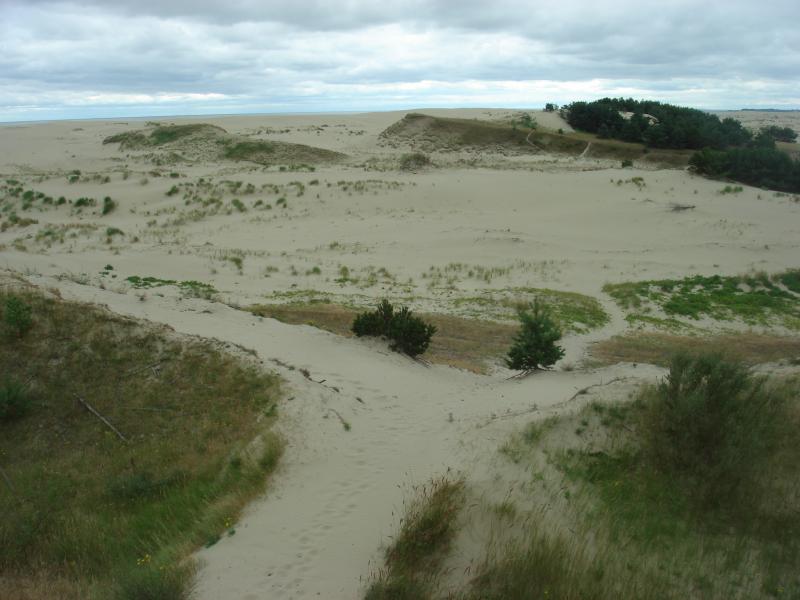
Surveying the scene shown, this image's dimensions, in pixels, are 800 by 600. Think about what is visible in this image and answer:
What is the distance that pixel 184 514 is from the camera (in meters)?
6.80

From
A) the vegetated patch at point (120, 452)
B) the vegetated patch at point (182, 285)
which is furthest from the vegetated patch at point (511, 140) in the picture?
the vegetated patch at point (120, 452)

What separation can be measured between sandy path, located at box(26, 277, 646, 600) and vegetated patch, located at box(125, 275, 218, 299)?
5.35ft

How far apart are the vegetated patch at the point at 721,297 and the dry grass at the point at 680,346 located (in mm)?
2025

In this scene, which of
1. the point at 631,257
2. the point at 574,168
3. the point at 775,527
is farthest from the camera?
the point at 574,168

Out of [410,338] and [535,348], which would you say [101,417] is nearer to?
[410,338]

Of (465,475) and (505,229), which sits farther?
(505,229)

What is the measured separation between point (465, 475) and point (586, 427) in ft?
7.20

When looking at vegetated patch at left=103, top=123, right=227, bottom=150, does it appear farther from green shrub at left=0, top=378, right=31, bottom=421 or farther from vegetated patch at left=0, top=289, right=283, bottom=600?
green shrub at left=0, top=378, right=31, bottom=421

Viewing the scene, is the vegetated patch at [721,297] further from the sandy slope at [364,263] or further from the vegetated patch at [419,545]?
the vegetated patch at [419,545]

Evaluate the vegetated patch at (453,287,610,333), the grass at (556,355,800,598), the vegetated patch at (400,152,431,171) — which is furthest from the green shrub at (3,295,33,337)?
the vegetated patch at (400,152,431,171)

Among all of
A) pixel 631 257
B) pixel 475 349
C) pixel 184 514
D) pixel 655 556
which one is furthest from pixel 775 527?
pixel 631 257

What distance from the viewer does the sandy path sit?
18.5 ft

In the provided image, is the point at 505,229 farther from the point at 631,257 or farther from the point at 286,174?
the point at 286,174

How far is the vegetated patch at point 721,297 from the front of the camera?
1755 centimetres
